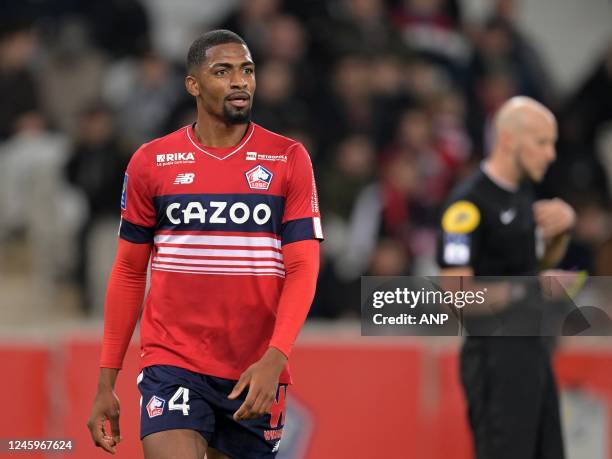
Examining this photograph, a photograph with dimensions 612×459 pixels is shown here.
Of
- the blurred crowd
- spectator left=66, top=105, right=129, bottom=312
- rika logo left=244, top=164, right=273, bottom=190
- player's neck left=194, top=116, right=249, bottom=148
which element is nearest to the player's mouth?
player's neck left=194, top=116, right=249, bottom=148

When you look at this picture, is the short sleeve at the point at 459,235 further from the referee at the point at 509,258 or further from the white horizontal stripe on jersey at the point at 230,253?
the white horizontal stripe on jersey at the point at 230,253

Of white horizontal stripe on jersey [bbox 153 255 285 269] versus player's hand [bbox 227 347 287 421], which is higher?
white horizontal stripe on jersey [bbox 153 255 285 269]

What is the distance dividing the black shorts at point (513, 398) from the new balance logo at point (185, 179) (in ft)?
6.77

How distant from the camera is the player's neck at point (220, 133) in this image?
16.8 feet

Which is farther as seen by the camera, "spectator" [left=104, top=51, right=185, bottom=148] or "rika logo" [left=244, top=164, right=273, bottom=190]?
"spectator" [left=104, top=51, right=185, bottom=148]

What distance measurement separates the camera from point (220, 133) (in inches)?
202

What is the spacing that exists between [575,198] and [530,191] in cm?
465

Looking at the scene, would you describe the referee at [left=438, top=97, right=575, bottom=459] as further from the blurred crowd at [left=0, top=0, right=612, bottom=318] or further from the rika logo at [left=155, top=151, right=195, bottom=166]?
the blurred crowd at [left=0, top=0, right=612, bottom=318]

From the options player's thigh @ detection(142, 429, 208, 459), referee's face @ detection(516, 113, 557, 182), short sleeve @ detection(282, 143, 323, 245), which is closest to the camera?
player's thigh @ detection(142, 429, 208, 459)

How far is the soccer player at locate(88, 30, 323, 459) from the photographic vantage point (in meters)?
4.98

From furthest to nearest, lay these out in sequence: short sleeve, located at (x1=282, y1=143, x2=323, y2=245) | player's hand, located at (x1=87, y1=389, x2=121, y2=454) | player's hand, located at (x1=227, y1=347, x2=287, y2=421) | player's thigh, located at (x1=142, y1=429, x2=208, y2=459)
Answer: player's hand, located at (x1=87, y1=389, x2=121, y2=454) < short sleeve, located at (x1=282, y1=143, x2=323, y2=245) < player's thigh, located at (x1=142, y1=429, x2=208, y2=459) < player's hand, located at (x1=227, y1=347, x2=287, y2=421)

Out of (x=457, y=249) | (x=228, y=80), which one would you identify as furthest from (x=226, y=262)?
(x=457, y=249)

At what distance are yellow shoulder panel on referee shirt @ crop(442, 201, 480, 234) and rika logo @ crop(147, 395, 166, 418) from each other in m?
2.09

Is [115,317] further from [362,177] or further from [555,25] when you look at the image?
[555,25]
